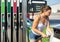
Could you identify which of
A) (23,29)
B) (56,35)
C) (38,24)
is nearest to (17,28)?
(23,29)

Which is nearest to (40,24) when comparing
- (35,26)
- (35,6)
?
(35,26)

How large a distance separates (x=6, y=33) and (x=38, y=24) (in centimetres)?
58

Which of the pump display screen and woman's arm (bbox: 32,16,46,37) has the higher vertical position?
the pump display screen

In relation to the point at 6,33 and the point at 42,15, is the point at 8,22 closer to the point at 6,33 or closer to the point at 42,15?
the point at 6,33

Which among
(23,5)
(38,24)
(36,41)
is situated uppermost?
(23,5)

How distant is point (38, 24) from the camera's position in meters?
4.25

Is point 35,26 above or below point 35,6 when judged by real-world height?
below

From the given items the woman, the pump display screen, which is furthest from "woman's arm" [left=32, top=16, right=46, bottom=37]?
the pump display screen

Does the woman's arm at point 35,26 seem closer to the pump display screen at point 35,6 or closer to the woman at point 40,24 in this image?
the woman at point 40,24

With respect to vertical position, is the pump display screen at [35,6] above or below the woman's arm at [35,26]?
above

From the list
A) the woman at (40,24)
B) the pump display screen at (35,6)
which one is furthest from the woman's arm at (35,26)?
the pump display screen at (35,6)

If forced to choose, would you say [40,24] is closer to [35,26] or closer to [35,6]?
[35,26]

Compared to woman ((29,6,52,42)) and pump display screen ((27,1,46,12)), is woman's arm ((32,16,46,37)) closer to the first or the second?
woman ((29,6,52,42))

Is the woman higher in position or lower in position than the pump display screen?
lower
